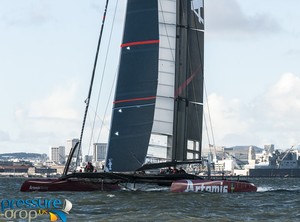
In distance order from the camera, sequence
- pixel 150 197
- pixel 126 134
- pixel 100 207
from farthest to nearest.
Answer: pixel 126 134
pixel 150 197
pixel 100 207

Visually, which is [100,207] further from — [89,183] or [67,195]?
[89,183]

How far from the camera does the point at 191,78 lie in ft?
158

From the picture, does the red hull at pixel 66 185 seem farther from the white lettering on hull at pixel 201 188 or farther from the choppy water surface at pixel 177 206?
the white lettering on hull at pixel 201 188

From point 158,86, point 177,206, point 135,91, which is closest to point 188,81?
point 158,86

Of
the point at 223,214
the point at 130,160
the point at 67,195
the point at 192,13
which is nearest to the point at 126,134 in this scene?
the point at 130,160

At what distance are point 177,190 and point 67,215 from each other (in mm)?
12244

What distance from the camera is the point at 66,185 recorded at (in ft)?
151

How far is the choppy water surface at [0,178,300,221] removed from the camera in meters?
33.0

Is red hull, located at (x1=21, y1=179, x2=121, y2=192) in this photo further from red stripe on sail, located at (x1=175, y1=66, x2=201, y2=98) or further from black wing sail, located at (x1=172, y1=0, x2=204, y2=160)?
red stripe on sail, located at (x1=175, y1=66, x2=201, y2=98)

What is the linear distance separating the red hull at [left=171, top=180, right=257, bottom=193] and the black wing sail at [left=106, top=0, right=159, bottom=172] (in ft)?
8.31

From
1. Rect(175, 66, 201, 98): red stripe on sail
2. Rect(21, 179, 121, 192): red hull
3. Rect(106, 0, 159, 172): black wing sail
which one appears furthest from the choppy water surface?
Rect(175, 66, 201, 98): red stripe on sail

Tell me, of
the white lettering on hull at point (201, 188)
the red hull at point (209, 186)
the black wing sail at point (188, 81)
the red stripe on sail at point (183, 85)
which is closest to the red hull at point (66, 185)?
the black wing sail at point (188, 81)

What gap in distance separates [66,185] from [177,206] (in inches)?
392

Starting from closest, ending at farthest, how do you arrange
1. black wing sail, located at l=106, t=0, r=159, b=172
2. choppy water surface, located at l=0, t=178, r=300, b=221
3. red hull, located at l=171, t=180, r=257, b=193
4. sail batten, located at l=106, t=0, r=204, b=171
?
choppy water surface, located at l=0, t=178, r=300, b=221 < red hull, located at l=171, t=180, r=257, b=193 < black wing sail, located at l=106, t=0, r=159, b=172 < sail batten, located at l=106, t=0, r=204, b=171
